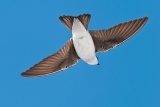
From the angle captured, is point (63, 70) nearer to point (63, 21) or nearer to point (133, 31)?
point (63, 21)

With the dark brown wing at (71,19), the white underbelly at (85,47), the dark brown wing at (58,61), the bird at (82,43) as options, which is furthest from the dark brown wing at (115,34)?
the dark brown wing at (71,19)

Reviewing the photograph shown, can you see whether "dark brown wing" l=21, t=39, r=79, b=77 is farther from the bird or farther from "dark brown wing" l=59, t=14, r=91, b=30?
"dark brown wing" l=59, t=14, r=91, b=30

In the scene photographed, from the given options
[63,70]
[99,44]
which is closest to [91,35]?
[99,44]

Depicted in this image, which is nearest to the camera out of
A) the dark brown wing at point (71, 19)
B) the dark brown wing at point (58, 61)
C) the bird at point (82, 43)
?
the dark brown wing at point (71, 19)

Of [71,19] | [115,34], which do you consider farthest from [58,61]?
[115,34]

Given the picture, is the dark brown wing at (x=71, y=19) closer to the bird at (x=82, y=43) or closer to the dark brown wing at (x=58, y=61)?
the bird at (x=82, y=43)

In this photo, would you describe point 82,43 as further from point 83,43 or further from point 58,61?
point 58,61
